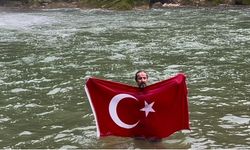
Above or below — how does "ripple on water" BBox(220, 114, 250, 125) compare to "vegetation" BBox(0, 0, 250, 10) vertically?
below

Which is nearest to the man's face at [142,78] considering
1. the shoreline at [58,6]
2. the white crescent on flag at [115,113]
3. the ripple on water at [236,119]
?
the white crescent on flag at [115,113]

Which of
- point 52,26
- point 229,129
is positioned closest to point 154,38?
point 52,26

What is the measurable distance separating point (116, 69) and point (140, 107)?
1153cm

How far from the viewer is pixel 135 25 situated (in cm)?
4169

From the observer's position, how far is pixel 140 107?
13.1 metres

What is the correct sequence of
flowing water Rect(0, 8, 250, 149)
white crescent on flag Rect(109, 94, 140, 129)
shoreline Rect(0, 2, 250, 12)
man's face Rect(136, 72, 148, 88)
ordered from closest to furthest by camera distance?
man's face Rect(136, 72, 148, 88), white crescent on flag Rect(109, 94, 140, 129), flowing water Rect(0, 8, 250, 149), shoreline Rect(0, 2, 250, 12)

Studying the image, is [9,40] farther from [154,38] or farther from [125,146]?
[125,146]

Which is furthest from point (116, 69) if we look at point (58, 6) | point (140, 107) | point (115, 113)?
point (58, 6)

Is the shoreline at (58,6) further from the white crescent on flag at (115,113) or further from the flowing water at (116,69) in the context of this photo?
the white crescent on flag at (115,113)

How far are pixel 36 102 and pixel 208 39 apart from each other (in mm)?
Result: 16745

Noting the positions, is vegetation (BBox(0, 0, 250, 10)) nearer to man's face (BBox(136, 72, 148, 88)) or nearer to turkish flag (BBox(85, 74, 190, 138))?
turkish flag (BBox(85, 74, 190, 138))

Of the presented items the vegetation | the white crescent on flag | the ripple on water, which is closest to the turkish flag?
the white crescent on flag

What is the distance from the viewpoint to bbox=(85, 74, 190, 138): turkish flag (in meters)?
13.0

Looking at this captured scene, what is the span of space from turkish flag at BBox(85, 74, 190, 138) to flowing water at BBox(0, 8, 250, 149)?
1.93ft
